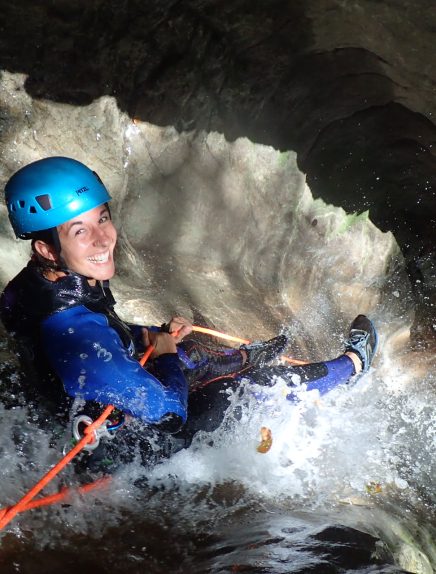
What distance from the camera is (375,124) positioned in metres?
4.32

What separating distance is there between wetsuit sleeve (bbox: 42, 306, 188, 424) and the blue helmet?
592 millimetres

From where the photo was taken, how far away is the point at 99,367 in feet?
8.30

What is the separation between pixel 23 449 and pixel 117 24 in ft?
8.89

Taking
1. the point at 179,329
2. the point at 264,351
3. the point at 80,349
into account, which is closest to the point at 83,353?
the point at 80,349

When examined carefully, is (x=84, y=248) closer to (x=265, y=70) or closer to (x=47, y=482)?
(x=47, y=482)

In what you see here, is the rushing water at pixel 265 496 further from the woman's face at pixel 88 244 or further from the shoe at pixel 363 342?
the woman's face at pixel 88 244

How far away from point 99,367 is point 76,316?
12.6 inches

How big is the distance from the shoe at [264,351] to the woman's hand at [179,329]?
777 millimetres

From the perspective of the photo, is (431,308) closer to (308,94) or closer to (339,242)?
(339,242)

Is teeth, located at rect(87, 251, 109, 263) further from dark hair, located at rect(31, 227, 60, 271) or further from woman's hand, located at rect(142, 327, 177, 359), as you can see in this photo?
woman's hand, located at rect(142, 327, 177, 359)

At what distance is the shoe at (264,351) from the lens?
159 inches

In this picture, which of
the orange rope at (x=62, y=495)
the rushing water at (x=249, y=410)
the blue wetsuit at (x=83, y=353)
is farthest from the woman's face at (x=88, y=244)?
the orange rope at (x=62, y=495)

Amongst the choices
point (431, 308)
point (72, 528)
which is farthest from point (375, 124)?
point (72, 528)

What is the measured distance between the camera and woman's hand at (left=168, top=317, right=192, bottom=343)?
3475mm
